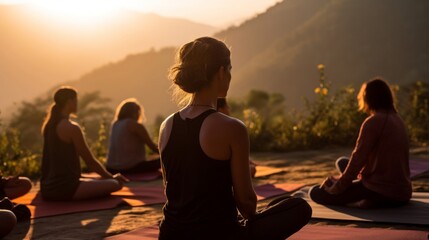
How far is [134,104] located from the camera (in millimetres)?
7656

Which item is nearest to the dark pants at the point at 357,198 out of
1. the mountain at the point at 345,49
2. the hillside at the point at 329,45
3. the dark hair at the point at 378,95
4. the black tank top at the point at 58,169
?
the dark hair at the point at 378,95

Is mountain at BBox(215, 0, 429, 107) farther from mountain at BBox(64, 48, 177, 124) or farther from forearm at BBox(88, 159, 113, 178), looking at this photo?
forearm at BBox(88, 159, 113, 178)

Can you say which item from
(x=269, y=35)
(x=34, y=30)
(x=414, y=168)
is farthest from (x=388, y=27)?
(x=34, y=30)

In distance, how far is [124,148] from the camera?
781cm

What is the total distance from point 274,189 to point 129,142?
7.42 ft

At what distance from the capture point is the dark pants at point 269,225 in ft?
9.21

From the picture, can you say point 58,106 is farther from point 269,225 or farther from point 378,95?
point 269,225

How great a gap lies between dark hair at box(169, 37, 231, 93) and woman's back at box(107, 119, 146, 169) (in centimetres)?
498

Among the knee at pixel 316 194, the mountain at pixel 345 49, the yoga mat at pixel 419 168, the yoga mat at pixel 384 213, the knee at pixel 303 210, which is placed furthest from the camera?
the mountain at pixel 345 49

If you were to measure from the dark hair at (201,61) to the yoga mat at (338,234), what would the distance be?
1.63 metres

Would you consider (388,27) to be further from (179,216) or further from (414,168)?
(179,216)

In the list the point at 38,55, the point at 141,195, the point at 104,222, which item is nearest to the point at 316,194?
the point at 104,222

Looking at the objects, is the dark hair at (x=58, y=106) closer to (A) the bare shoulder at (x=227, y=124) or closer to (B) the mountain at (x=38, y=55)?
(A) the bare shoulder at (x=227, y=124)

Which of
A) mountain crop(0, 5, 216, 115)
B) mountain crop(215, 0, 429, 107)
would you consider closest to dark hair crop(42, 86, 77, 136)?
mountain crop(215, 0, 429, 107)
